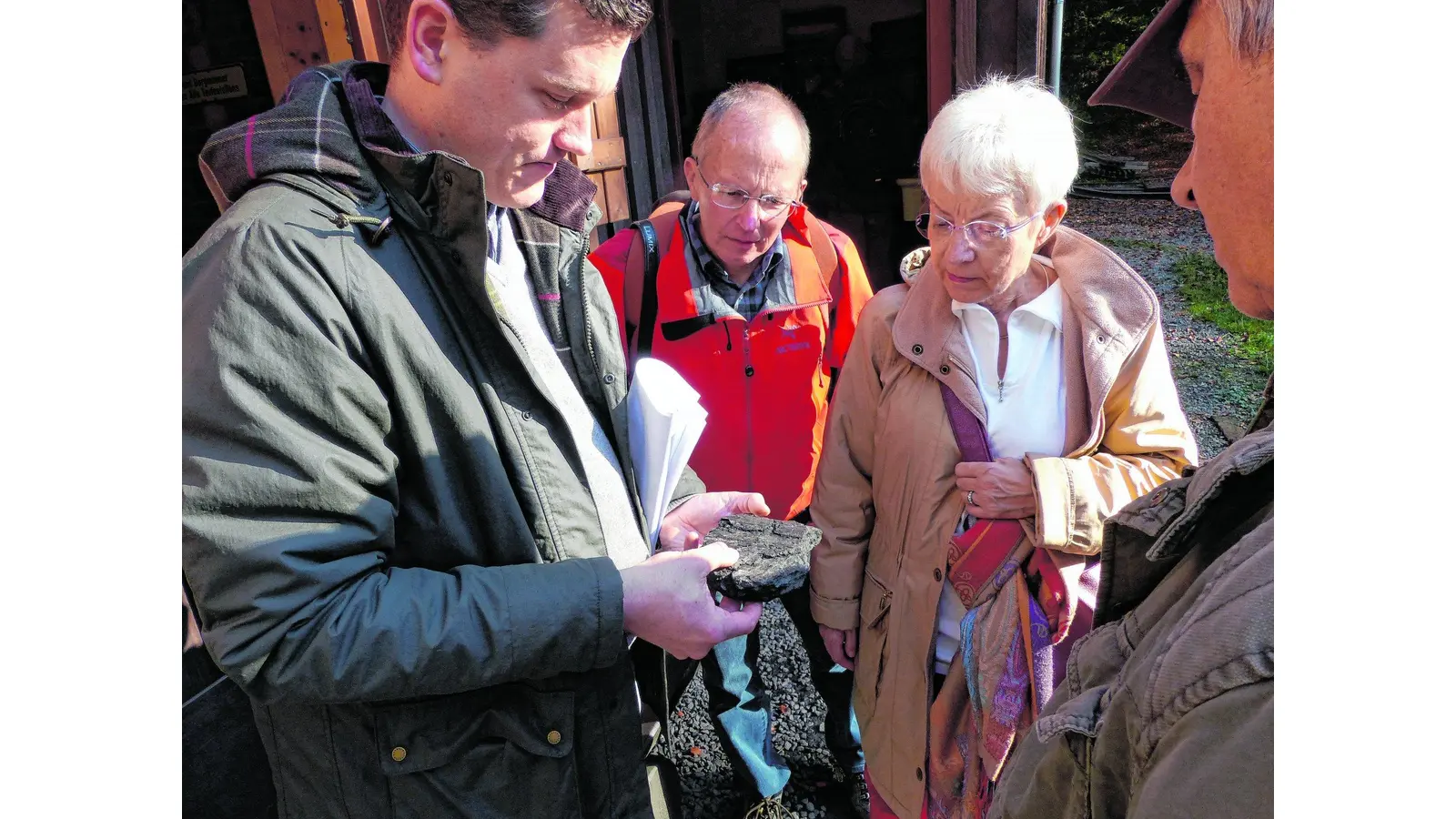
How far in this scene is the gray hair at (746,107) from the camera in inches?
106

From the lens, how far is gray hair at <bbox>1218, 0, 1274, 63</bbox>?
90cm

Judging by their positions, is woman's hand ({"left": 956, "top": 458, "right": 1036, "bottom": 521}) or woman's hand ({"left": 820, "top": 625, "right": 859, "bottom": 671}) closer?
woman's hand ({"left": 956, "top": 458, "right": 1036, "bottom": 521})

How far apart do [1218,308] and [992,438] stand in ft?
24.1

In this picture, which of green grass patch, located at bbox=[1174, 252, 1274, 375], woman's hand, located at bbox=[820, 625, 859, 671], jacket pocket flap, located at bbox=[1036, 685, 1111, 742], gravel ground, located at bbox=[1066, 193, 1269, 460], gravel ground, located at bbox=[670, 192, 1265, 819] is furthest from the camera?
green grass patch, located at bbox=[1174, 252, 1274, 375]

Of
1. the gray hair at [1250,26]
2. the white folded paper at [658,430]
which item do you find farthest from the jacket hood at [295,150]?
the gray hair at [1250,26]

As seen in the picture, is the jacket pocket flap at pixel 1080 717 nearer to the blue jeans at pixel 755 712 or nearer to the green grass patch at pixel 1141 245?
the blue jeans at pixel 755 712

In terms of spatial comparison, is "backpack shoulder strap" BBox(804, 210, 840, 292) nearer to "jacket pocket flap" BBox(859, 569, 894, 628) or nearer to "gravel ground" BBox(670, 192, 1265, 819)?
"jacket pocket flap" BBox(859, 569, 894, 628)

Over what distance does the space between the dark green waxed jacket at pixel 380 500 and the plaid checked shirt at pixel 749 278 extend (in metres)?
1.48

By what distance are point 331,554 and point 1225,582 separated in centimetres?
106

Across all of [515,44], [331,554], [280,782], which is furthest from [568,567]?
[515,44]

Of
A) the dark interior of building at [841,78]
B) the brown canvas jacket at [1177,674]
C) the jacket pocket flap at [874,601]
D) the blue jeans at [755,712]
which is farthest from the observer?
the dark interior of building at [841,78]

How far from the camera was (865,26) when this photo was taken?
27.4 ft

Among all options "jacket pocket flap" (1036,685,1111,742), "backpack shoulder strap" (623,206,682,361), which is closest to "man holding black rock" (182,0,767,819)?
"jacket pocket flap" (1036,685,1111,742)

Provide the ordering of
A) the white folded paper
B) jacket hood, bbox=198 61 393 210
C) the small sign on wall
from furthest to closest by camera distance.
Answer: the small sign on wall < the white folded paper < jacket hood, bbox=198 61 393 210
